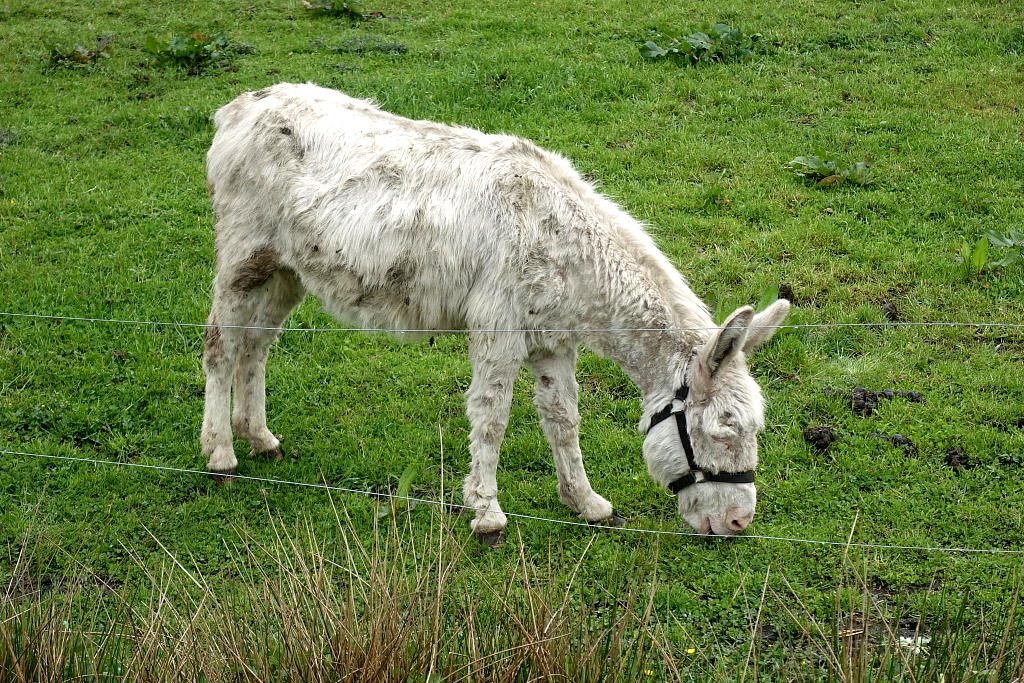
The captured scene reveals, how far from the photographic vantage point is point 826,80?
10.7 metres

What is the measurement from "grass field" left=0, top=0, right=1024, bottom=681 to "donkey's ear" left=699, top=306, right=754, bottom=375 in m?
1.09

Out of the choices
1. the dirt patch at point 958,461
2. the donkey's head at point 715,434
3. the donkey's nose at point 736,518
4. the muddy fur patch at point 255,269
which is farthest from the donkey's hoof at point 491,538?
the dirt patch at point 958,461

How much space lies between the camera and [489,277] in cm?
507

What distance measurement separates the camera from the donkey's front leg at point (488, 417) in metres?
5.13

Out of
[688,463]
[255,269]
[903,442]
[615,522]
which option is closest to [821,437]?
[903,442]

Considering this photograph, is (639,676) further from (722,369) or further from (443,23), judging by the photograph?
(443,23)

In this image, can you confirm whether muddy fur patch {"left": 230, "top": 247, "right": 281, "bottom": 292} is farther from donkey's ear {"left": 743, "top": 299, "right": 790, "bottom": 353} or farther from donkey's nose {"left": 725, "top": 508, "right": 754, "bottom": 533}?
donkey's nose {"left": 725, "top": 508, "right": 754, "bottom": 533}

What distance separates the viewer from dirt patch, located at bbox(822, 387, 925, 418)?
6324mm

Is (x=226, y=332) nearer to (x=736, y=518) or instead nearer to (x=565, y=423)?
(x=565, y=423)

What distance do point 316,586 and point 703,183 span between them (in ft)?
22.0

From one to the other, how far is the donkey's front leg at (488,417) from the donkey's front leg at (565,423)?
9.9 inches

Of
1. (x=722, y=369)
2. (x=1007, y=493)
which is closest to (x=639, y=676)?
(x=722, y=369)

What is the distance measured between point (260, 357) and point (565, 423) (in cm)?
210

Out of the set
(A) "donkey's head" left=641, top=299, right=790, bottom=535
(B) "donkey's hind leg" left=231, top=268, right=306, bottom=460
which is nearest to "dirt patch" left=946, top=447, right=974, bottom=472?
(A) "donkey's head" left=641, top=299, right=790, bottom=535
